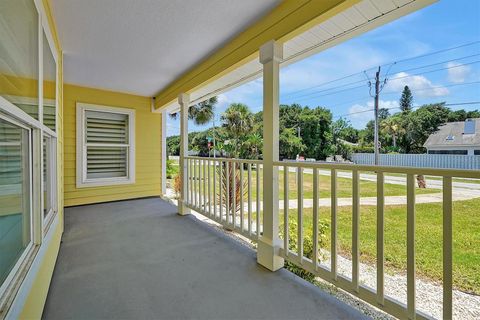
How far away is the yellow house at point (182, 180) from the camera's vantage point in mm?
1173

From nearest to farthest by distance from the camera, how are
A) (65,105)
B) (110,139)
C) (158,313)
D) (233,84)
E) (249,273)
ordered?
1. (158,313)
2. (249,273)
3. (233,84)
4. (65,105)
5. (110,139)

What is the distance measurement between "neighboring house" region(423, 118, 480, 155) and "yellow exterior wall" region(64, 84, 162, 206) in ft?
16.1

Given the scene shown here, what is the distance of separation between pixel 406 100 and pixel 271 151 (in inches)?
56.9

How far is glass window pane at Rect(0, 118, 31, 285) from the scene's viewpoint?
95 cm

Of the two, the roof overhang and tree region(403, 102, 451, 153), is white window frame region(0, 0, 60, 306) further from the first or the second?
tree region(403, 102, 451, 153)

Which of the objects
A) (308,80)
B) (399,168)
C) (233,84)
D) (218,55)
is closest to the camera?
(399,168)

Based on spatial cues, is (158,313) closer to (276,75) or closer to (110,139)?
(276,75)

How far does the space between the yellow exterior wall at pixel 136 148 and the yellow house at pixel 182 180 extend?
0.56 metres

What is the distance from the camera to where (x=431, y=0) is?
61.1 inches

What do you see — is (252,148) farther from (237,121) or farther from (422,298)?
(422,298)

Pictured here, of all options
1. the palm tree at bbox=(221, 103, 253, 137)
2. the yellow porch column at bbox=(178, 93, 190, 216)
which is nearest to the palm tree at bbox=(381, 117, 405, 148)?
the yellow porch column at bbox=(178, 93, 190, 216)

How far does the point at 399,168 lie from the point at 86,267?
258 centimetres

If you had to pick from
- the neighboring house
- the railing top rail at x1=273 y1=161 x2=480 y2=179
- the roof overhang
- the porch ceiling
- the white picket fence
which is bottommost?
the railing top rail at x1=273 y1=161 x2=480 y2=179

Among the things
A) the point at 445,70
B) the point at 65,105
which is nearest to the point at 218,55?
the point at 445,70
